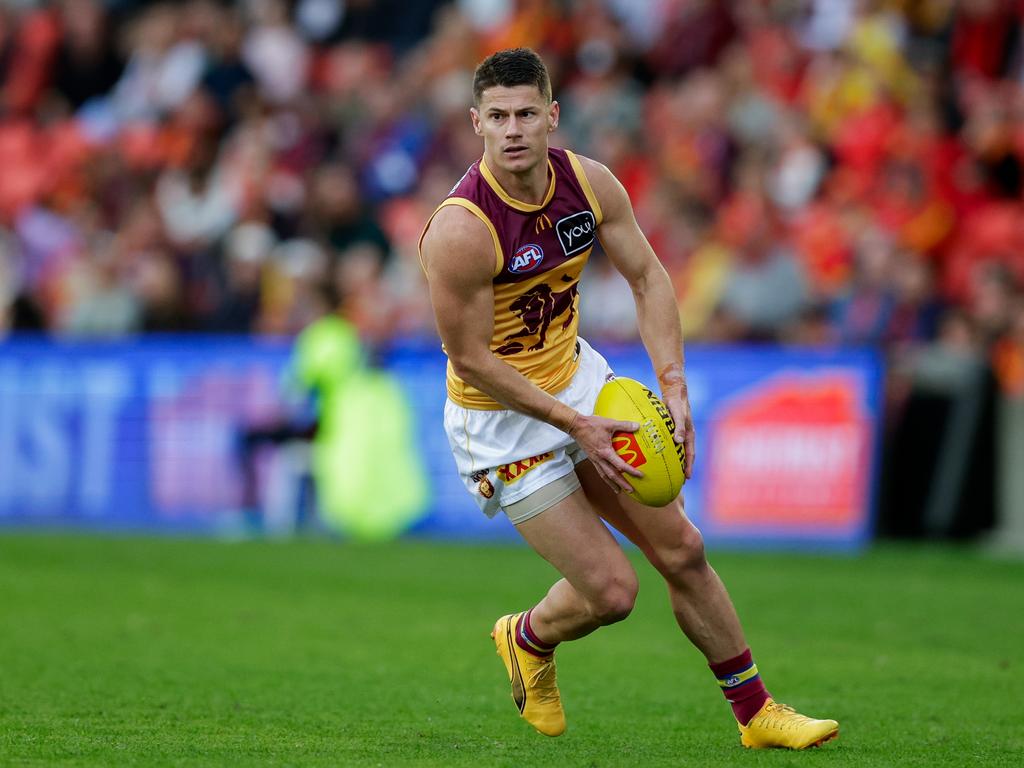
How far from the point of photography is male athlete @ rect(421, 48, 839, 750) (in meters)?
6.07

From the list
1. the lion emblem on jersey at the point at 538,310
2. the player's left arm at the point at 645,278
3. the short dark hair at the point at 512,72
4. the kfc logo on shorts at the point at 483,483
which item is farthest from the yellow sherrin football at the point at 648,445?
the short dark hair at the point at 512,72

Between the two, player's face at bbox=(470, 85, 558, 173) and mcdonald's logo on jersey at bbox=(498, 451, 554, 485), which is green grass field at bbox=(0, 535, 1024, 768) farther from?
player's face at bbox=(470, 85, 558, 173)

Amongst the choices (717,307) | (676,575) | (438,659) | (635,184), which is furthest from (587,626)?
(635,184)

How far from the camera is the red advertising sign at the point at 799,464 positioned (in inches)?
531

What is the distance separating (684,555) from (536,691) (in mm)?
812

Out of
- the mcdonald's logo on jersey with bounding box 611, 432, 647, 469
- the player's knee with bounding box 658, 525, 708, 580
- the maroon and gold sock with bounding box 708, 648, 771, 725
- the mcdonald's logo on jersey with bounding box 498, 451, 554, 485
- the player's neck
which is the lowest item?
the maroon and gold sock with bounding box 708, 648, 771, 725

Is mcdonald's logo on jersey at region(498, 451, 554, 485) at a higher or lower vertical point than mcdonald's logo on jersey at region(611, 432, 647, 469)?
lower

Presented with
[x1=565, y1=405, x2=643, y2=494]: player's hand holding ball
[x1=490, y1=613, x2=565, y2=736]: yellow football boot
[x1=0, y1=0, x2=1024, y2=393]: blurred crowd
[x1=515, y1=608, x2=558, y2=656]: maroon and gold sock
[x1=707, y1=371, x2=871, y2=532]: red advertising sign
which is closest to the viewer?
[x1=565, y1=405, x2=643, y2=494]: player's hand holding ball

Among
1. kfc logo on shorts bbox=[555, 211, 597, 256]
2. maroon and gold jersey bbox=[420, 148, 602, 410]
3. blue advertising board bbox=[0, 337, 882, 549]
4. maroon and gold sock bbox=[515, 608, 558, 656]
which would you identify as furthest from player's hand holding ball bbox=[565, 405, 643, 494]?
blue advertising board bbox=[0, 337, 882, 549]

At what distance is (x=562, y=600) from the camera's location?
6.44m

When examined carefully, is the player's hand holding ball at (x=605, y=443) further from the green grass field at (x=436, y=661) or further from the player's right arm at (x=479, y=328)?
the green grass field at (x=436, y=661)

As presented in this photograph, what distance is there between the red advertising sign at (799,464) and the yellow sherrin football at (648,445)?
24.4 feet

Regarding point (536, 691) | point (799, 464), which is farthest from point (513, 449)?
point (799, 464)

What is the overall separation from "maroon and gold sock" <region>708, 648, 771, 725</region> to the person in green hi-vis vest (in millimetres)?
8129
